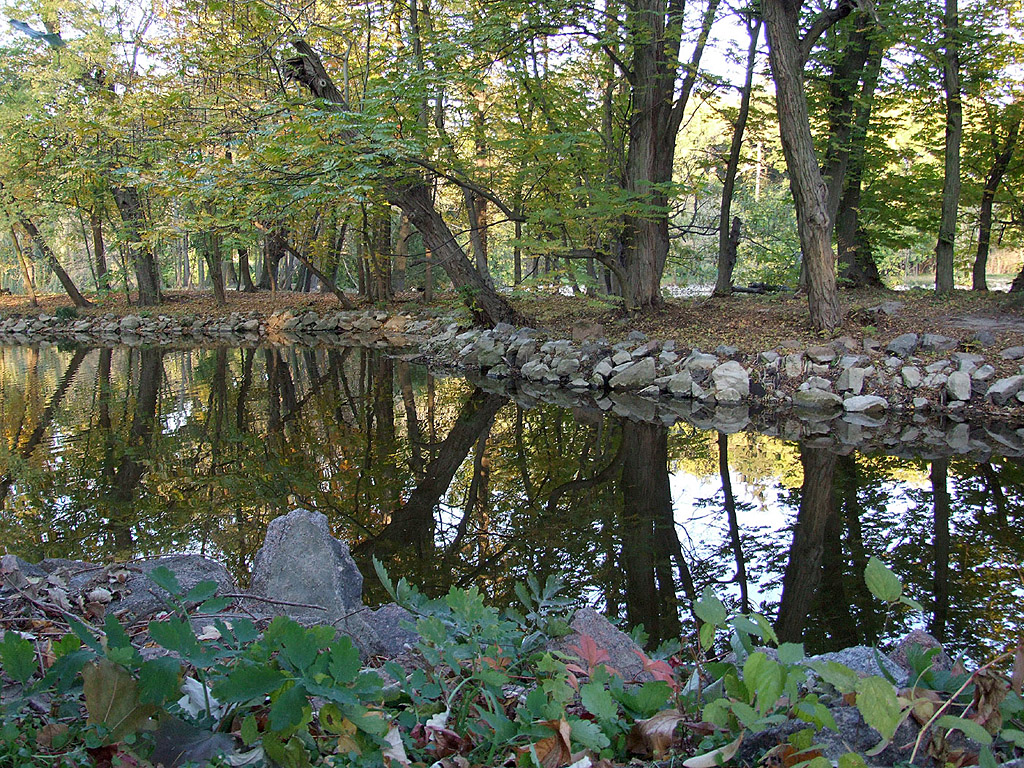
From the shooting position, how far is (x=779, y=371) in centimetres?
920

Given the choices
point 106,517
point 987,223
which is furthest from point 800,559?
point 987,223

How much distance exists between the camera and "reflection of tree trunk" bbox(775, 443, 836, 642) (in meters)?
3.73

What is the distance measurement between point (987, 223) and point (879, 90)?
325cm

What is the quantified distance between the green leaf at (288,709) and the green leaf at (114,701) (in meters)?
0.28

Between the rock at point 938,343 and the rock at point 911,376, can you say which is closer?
the rock at point 911,376

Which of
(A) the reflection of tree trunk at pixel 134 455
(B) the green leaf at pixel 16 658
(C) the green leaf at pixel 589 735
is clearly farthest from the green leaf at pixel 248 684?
(A) the reflection of tree trunk at pixel 134 455

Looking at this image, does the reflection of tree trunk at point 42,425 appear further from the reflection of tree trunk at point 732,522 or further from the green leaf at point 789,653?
the green leaf at point 789,653

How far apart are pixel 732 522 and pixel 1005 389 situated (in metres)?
4.63

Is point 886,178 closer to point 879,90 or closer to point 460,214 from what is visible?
point 879,90

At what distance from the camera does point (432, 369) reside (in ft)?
43.7

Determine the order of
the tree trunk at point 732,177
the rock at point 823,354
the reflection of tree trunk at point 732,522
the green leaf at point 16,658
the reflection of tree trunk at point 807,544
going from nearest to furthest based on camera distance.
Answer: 1. the green leaf at point 16,658
2. the reflection of tree trunk at point 807,544
3. the reflection of tree trunk at point 732,522
4. the rock at point 823,354
5. the tree trunk at point 732,177

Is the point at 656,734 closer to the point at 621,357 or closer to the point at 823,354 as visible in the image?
the point at 823,354

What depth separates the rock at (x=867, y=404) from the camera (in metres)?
8.34

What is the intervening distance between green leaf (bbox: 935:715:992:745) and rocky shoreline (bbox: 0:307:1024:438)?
22.4 feet
